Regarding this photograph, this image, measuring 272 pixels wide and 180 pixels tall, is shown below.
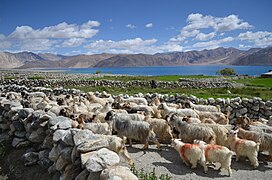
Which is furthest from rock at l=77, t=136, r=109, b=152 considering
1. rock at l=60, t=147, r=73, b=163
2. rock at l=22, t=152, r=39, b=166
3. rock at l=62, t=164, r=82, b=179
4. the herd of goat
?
rock at l=22, t=152, r=39, b=166

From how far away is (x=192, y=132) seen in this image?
987cm

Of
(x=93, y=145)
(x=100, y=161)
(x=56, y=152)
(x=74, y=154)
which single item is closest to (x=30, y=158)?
(x=56, y=152)

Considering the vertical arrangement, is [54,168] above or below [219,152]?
below

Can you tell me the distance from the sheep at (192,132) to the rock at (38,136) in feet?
17.4

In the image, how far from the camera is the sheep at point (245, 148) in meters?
8.45

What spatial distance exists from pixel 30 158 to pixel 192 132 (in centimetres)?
607

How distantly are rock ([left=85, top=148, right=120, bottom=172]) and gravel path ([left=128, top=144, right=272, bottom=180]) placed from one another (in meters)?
1.55

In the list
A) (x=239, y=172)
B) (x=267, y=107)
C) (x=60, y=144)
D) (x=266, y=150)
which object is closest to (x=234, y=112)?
(x=267, y=107)

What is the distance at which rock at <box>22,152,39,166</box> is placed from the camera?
32.2ft

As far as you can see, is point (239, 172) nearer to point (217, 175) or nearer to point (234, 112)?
point (217, 175)

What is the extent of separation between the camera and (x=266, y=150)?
9.20m

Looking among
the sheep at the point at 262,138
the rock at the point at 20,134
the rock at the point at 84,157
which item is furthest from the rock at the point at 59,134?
the sheep at the point at 262,138

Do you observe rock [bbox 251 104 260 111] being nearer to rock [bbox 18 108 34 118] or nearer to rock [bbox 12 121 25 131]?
rock [bbox 18 108 34 118]

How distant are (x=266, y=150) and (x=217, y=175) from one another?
8.55 feet
